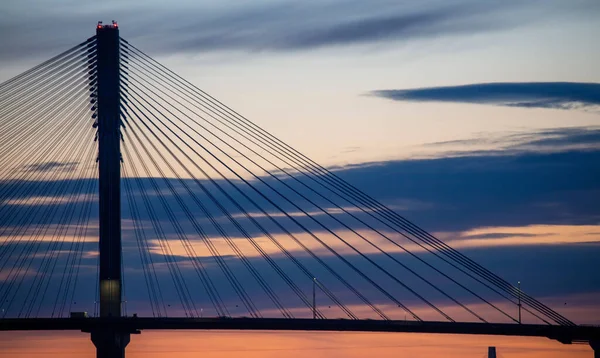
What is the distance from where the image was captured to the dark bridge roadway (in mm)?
82500

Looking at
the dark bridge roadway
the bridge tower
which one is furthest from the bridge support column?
the bridge tower

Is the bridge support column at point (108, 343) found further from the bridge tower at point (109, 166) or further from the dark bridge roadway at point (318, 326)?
the bridge tower at point (109, 166)

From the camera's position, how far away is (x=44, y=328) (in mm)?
83375

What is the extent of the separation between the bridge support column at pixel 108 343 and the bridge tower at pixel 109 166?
3050mm

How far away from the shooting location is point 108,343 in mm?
82312

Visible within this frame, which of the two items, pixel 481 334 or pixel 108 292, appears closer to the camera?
pixel 108 292

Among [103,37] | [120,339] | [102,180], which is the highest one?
[103,37]

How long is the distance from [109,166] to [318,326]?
15.1m

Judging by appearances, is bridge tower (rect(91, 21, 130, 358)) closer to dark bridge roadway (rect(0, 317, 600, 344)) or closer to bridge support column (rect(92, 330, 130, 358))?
bridge support column (rect(92, 330, 130, 358))

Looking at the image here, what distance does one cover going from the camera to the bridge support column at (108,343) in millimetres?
82125

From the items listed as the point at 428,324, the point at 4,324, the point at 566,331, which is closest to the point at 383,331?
the point at 428,324

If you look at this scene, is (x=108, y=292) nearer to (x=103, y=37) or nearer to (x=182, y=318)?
(x=182, y=318)

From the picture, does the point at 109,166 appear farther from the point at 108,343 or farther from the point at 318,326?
the point at 318,326

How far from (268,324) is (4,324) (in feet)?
47.5
